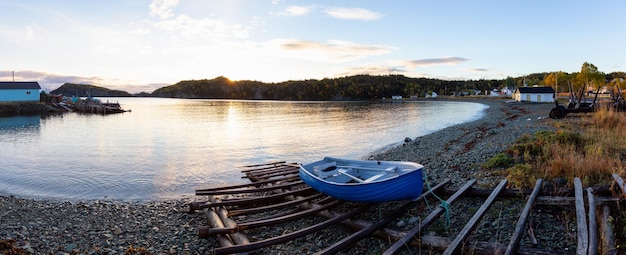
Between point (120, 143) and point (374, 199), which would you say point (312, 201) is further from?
point (120, 143)

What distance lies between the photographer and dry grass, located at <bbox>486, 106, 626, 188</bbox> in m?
9.90

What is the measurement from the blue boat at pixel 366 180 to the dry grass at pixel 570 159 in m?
3.02

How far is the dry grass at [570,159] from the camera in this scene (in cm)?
990

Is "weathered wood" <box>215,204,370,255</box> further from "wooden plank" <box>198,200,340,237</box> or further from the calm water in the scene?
the calm water

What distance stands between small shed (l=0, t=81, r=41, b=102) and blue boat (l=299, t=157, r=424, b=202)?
313 ft

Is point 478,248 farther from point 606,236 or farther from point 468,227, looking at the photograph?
point 606,236

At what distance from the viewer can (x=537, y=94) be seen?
8819cm

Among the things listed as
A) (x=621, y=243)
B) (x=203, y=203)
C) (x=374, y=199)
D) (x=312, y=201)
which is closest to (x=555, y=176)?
(x=621, y=243)

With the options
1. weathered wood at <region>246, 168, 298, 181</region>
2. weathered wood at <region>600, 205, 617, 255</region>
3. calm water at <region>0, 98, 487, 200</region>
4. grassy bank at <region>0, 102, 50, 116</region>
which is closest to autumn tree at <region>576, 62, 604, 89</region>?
calm water at <region>0, 98, 487, 200</region>

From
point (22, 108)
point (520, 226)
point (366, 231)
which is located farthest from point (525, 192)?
point (22, 108)

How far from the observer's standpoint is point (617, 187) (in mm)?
8344

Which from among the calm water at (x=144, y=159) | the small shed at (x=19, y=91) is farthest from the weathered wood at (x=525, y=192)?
the small shed at (x=19, y=91)

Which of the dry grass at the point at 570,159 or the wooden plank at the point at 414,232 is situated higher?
the dry grass at the point at 570,159

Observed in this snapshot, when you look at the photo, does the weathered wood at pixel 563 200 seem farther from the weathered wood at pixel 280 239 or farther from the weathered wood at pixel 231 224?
the weathered wood at pixel 231 224
